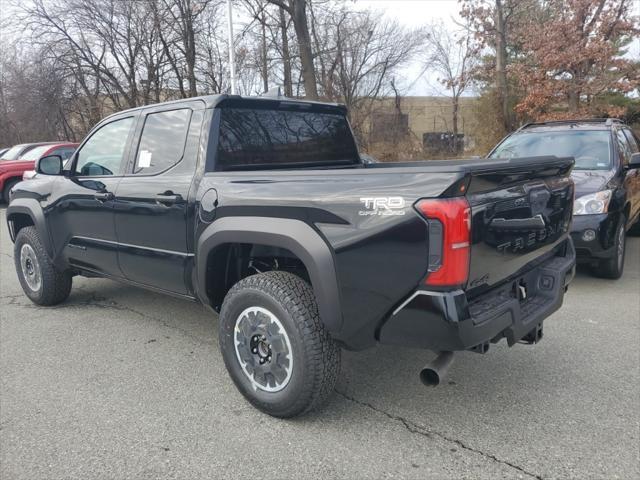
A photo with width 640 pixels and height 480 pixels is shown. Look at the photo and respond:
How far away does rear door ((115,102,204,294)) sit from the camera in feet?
11.3

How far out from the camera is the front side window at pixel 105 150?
4148mm

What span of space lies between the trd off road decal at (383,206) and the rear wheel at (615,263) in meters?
4.20

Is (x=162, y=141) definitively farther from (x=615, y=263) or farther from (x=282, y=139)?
(x=615, y=263)

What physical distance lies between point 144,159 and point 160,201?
0.52 m

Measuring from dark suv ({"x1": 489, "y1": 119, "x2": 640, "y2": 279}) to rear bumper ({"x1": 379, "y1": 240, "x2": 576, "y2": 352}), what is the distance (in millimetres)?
2878

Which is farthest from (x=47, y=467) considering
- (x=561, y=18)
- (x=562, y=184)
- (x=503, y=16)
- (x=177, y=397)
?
(x=503, y=16)

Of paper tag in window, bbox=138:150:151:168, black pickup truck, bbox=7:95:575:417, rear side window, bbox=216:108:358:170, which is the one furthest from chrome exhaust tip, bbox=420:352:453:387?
paper tag in window, bbox=138:150:151:168

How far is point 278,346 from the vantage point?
115 inches

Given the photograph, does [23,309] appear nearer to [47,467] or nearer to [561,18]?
[47,467]

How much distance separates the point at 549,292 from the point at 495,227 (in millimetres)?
861

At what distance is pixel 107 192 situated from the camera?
4.05 metres

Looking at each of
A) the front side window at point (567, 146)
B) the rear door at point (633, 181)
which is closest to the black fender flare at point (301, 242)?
the front side window at point (567, 146)

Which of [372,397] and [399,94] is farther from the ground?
[399,94]

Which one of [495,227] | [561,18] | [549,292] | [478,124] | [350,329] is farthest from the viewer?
[478,124]
